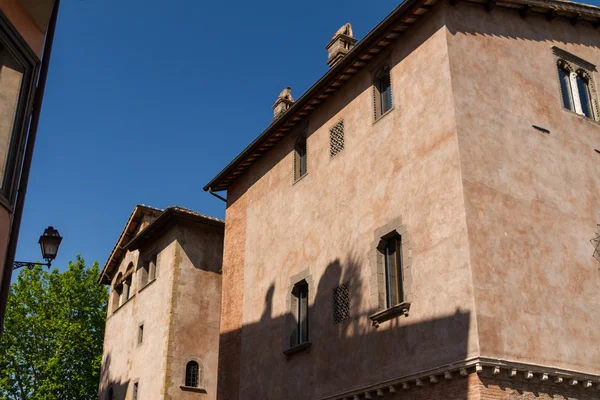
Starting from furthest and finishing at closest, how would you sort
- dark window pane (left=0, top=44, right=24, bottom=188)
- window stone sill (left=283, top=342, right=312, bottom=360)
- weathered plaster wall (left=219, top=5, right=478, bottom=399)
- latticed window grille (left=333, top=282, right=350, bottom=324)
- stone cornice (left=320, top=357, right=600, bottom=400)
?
window stone sill (left=283, top=342, right=312, bottom=360)
latticed window grille (left=333, top=282, right=350, bottom=324)
weathered plaster wall (left=219, top=5, right=478, bottom=399)
stone cornice (left=320, top=357, right=600, bottom=400)
dark window pane (left=0, top=44, right=24, bottom=188)

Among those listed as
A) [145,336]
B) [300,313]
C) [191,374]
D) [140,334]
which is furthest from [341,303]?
[140,334]

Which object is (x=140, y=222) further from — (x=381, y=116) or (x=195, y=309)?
(x=381, y=116)

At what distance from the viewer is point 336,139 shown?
1738cm

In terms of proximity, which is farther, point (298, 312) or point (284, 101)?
point (284, 101)

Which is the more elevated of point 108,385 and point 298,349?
point 108,385

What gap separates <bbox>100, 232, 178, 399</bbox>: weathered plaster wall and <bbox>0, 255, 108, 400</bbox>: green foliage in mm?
6404

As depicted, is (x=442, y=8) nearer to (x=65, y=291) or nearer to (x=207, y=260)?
(x=207, y=260)

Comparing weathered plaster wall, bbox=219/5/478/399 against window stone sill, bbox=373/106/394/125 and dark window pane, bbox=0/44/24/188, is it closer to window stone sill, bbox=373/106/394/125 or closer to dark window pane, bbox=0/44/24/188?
window stone sill, bbox=373/106/394/125

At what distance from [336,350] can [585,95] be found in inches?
320

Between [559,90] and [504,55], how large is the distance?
5.24 ft

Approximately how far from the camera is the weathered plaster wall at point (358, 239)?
42.4ft

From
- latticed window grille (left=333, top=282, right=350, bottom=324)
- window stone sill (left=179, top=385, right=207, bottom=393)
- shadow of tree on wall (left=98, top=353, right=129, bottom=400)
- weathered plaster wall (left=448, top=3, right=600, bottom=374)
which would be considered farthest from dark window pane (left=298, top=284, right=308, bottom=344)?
shadow of tree on wall (left=98, top=353, right=129, bottom=400)

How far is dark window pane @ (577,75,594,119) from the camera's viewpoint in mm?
15805

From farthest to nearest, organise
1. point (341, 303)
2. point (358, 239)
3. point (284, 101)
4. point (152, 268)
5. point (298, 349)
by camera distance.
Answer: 1. point (152, 268)
2. point (284, 101)
3. point (298, 349)
4. point (341, 303)
5. point (358, 239)
